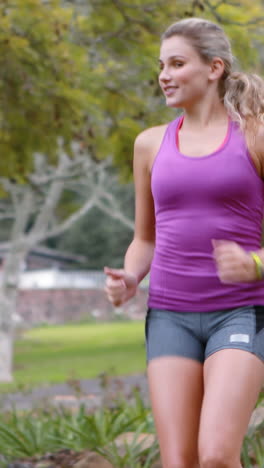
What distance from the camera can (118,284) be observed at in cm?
316

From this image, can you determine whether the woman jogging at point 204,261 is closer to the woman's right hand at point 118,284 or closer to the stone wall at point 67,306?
the woman's right hand at point 118,284

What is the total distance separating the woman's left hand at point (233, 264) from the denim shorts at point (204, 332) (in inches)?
6.4

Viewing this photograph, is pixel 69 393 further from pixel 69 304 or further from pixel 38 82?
pixel 69 304

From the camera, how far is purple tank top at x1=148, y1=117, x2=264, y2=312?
10.3ft

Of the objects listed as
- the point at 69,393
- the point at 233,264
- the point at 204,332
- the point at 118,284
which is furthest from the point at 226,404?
the point at 69,393

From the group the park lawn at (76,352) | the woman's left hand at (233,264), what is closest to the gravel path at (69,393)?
the park lawn at (76,352)

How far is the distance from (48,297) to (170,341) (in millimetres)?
43903

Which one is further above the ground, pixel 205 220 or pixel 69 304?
pixel 205 220

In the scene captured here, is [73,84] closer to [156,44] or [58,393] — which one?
[156,44]

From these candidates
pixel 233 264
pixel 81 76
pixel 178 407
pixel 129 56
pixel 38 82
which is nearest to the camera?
pixel 233 264

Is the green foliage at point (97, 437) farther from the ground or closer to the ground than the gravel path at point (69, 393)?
farther from the ground

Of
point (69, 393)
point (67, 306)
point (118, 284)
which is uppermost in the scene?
point (118, 284)

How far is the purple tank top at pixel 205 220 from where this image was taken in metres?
3.13

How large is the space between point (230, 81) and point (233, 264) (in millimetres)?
766
